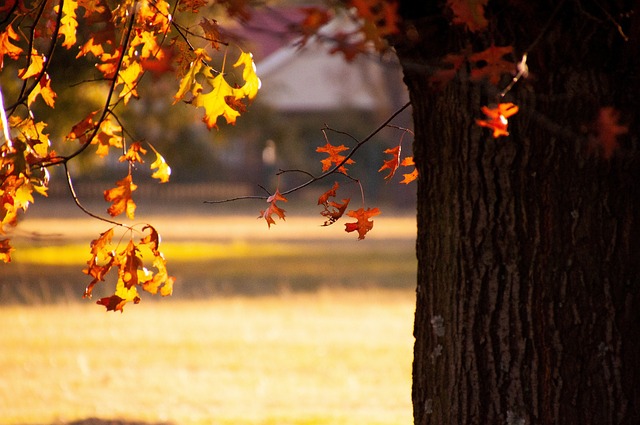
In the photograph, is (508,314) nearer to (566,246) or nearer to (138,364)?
(566,246)

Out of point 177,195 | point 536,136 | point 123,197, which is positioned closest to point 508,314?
point 536,136

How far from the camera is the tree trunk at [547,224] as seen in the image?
130 inches

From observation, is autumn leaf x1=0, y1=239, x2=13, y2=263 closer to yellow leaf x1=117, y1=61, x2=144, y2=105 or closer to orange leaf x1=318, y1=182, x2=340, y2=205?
yellow leaf x1=117, y1=61, x2=144, y2=105

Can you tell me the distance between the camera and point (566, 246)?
334 centimetres

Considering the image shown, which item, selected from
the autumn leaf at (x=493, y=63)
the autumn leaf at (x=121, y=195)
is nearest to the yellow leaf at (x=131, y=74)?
the autumn leaf at (x=121, y=195)

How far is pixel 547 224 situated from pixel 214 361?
7.42 metres

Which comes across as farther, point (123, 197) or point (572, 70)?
point (123, 197)

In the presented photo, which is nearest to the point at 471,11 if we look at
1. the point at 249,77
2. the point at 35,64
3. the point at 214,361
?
the point at 249,77

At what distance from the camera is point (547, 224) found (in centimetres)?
335

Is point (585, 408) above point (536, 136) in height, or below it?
below

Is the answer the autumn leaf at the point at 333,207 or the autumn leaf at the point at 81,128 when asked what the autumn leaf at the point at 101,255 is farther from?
the autumn leaf at the point at 333,207

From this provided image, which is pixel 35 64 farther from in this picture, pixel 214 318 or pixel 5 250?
pixel 214 318

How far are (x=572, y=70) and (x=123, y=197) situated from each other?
169cm

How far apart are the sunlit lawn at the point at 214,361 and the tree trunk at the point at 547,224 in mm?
3548
